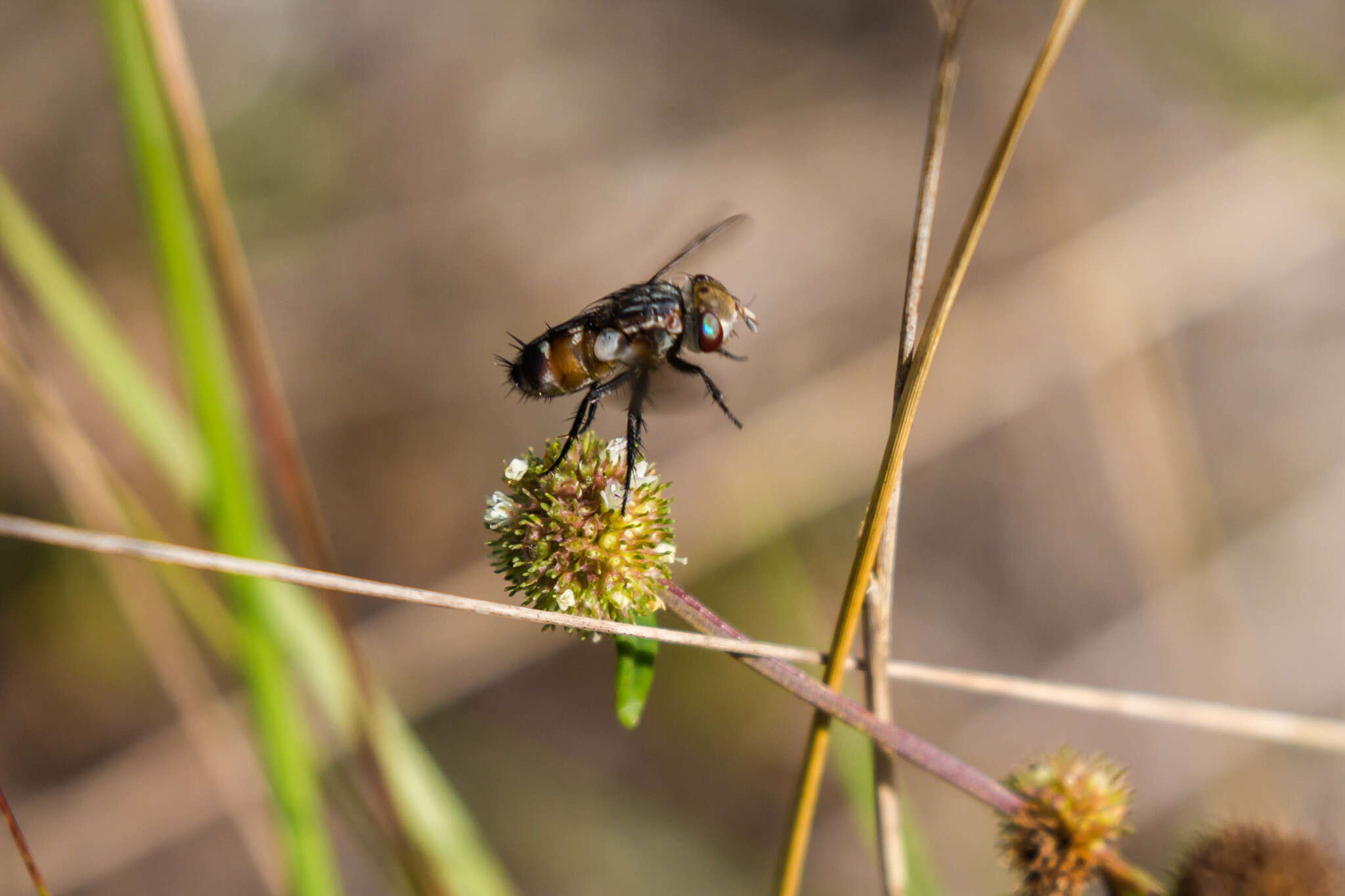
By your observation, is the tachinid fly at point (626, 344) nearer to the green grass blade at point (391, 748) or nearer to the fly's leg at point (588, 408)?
the fly's leg at point (588, 408)

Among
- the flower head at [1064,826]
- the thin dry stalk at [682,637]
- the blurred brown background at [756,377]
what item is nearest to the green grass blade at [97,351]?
the thin dry stalk at [682,637]

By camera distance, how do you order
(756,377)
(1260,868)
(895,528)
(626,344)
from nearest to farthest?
(895,528)
(1260,868)
(626,344)
(756,377)

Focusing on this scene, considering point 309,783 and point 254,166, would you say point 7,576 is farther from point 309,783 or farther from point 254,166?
point 309,783

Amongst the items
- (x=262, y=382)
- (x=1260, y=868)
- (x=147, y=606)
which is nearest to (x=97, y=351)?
(x=262, y=382)

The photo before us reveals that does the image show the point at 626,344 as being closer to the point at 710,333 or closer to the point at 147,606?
the point at 710,333

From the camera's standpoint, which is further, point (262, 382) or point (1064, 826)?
point (262, 382)

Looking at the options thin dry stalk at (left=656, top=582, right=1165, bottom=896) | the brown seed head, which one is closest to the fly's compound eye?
thin dry stalk at (left=656, top=582, right=1165, bottom=896)

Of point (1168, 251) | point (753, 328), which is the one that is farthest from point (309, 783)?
point (1168, 251)
